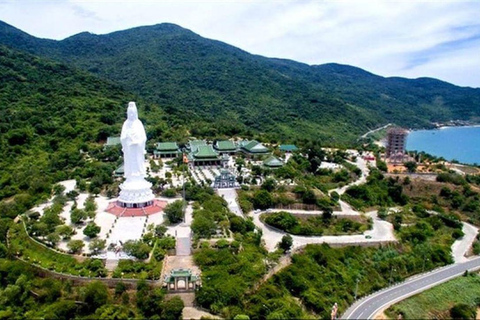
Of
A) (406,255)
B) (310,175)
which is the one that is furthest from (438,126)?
(406,255)

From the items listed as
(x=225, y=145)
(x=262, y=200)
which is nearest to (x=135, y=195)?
(x=262, y=200)

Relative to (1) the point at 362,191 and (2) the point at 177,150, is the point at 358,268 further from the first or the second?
(2) the point at 177,150

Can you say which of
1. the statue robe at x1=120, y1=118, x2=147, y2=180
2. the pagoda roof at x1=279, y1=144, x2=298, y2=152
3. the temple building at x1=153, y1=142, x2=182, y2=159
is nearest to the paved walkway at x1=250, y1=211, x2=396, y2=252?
the statue robe at x1=120, y1=118, x2=147, y2=180

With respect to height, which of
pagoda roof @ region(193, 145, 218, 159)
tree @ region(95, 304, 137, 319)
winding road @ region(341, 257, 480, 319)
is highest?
pagoda roof @ region(193, 145, 218, 159)

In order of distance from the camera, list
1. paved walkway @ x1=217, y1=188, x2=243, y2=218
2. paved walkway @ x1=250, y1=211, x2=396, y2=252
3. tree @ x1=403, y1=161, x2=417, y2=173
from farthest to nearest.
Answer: tree @ x1=403, y1=161, x2=417, y2=173
paved walkway @ x1=217, y1=188, x2=243, y2=218
paved walkway @ x1=250, y1=211, x2=396, y2=252

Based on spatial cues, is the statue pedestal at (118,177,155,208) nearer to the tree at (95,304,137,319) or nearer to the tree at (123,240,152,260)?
the tree at (123,240,152,260)
